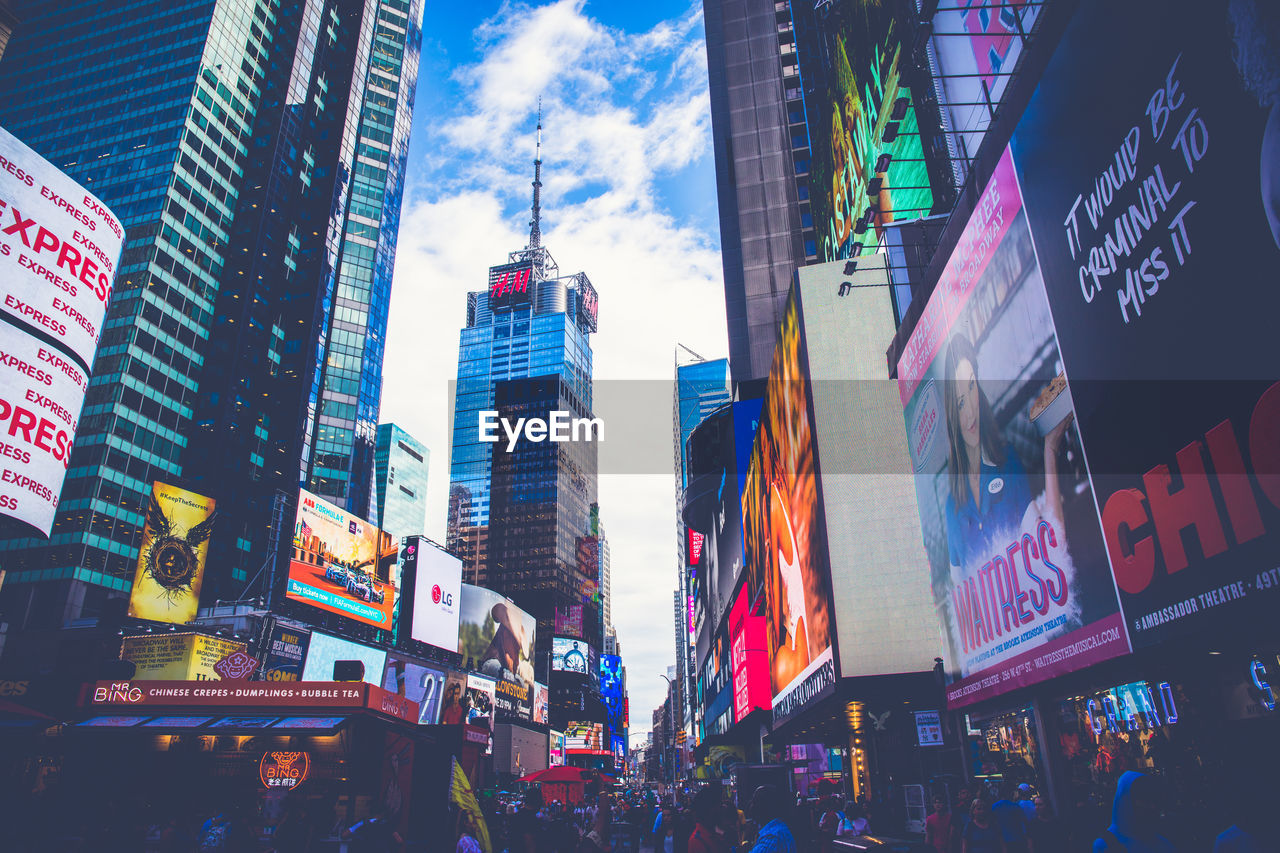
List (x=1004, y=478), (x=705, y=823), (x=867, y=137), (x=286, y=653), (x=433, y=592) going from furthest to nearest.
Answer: (x=433, y=592) → (x=286, y=653) → (x=867, y=137) → (x=1004, y=478) → (x=705, y=823)

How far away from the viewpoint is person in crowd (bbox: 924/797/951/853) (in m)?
11.0

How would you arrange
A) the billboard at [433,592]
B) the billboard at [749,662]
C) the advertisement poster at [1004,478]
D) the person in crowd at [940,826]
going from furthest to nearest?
the billboard at [433,592] → the billboard at [749,662] → the person in crowd at [940,826] → the advertisement poster at [1004,478]

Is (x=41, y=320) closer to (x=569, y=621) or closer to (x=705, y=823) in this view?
(x=705, y=823)

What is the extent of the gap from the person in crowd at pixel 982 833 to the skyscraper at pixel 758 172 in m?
54.8

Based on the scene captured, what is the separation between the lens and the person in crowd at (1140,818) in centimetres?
572

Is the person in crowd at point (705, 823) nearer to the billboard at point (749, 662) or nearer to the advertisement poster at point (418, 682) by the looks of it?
the billboard at point (749, 662)

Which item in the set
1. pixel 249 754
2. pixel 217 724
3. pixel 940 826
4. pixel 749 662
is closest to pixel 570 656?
pixel 749 662

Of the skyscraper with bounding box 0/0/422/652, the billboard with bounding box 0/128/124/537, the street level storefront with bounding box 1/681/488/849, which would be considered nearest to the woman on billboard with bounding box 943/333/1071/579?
the street level storefront with bounding box 1/681/488/849

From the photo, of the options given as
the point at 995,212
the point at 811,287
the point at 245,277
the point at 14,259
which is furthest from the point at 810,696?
the point at 245,277

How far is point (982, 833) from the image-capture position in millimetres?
8930

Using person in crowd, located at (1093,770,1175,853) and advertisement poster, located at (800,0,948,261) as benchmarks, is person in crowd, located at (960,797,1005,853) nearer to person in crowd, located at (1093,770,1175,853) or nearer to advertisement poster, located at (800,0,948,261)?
person in crowd, located at (1093,770,1175,853)

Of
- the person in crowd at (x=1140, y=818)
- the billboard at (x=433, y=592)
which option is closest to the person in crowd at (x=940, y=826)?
the person in crowd at (x=1140, y=818)

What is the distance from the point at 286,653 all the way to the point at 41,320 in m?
40.4

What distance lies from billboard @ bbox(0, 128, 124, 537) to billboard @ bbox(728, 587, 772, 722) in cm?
2866
